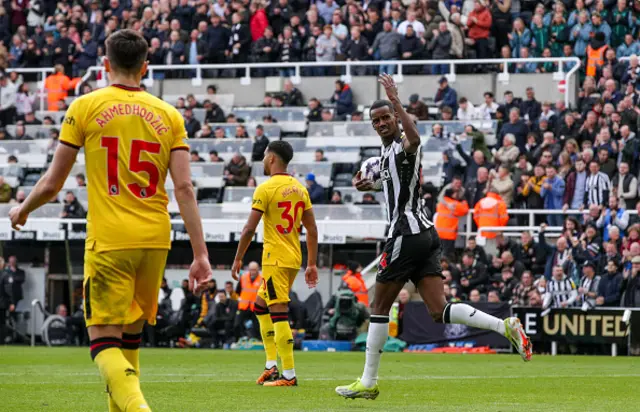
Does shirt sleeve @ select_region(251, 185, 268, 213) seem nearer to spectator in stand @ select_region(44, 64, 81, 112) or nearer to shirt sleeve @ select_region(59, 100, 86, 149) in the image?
shirt sleeve @ select_region(59, 100, 86, 149)

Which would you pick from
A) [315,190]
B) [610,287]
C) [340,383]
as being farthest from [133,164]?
[315,190]

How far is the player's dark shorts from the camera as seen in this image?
421 inches

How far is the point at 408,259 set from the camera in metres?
10.7

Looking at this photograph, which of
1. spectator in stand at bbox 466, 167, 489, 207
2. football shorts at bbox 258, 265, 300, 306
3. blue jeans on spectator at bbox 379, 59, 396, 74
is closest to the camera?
football shorts at bbox 258, 265, 300, 306

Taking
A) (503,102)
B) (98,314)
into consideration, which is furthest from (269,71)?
(98,314)

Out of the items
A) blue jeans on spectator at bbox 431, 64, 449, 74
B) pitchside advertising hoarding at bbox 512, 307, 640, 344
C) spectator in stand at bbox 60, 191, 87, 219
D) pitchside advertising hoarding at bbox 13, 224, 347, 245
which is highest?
blue jeans on spectator at bbox 431, 64, 449, 74

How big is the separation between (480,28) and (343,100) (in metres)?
3.79

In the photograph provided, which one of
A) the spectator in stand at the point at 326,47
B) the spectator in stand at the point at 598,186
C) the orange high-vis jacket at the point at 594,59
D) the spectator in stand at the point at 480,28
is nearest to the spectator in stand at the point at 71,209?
the spectator in stand at the point at 326,47

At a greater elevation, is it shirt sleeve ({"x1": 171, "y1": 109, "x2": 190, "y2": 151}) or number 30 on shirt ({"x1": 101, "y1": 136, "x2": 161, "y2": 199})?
shirt sleeve ({"x1": 171, "y1": 109, "x2": 190, "y2": 151})

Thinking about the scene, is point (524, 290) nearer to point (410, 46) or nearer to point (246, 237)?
point (410, 46)

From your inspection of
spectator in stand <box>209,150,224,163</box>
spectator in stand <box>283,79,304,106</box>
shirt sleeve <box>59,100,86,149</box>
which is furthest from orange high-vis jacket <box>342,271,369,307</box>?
shirt sleeve <box>59,100,86,149</box>

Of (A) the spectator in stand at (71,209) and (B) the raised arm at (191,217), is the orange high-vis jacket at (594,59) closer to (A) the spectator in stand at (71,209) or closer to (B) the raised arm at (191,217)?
(A) the spectator in stand at (71,209)

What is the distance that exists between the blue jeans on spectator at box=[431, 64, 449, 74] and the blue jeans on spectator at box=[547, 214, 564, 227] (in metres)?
6.77

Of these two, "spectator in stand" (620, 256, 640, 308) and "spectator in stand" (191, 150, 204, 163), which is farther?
"spectator in stand" (191, 150, 204, 163)
